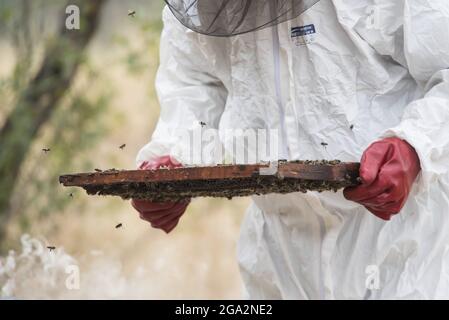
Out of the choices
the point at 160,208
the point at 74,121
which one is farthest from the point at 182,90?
the point at 74,121

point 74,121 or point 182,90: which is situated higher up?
point 74,121

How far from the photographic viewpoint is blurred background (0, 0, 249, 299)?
5434 mm

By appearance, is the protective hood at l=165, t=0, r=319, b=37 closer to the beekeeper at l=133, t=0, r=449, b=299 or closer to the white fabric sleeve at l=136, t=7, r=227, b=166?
the beekeeper at l=133, t=0, r=449, b=299

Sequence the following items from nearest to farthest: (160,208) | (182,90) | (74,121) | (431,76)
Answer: (431,76), (160,208), (182,90), (74,121)

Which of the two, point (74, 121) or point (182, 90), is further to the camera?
point (74, 121)

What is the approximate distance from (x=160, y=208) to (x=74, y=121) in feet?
8.94

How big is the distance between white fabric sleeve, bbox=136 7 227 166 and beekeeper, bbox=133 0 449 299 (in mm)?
11

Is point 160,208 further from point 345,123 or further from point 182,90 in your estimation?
point 345,123

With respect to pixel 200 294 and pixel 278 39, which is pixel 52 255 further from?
pixel 200 294

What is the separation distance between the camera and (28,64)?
5.44 m

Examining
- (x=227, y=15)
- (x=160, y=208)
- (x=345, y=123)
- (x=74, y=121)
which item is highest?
(x=74, y=121)

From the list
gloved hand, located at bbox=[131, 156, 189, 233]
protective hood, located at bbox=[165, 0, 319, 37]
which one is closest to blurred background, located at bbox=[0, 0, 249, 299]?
gloved hand, located at bbox=[131, 156, 189, 233]

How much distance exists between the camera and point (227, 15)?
2977mm

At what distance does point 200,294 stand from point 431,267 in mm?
3790
